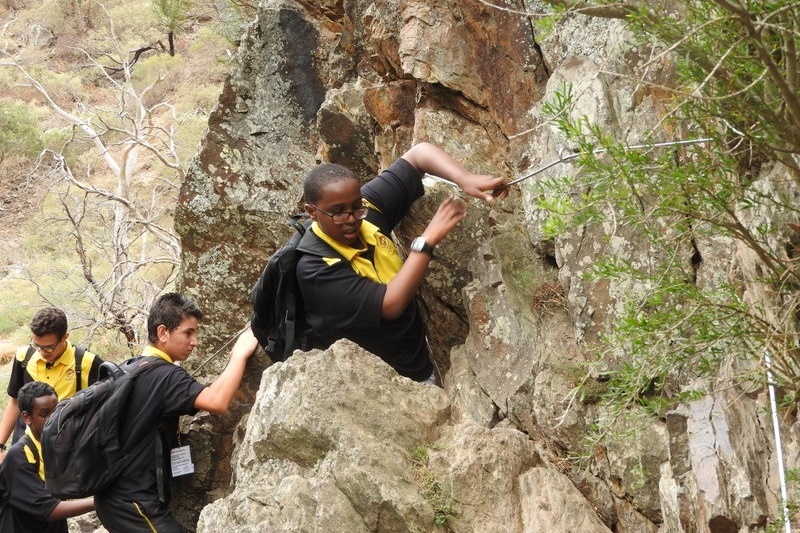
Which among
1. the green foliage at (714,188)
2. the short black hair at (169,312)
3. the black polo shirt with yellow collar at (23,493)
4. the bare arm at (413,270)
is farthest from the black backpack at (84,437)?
the green foliage at (714,188)

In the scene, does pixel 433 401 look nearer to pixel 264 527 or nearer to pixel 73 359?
pixel 264 527

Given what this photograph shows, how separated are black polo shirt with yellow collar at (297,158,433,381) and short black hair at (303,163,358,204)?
0.83ft

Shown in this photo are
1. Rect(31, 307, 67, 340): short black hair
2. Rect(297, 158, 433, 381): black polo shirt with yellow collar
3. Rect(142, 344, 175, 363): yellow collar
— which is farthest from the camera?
Rect(31, 307, 67, 340): short black hair

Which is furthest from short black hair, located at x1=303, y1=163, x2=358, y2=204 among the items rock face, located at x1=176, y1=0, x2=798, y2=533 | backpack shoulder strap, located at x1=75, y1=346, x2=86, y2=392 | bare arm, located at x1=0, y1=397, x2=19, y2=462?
bare arm, located at x1=0, y1=397, x2=19, y2=462

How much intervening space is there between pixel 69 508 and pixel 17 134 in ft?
75.5

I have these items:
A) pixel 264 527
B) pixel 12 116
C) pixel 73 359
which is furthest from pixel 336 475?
pixel 12 116

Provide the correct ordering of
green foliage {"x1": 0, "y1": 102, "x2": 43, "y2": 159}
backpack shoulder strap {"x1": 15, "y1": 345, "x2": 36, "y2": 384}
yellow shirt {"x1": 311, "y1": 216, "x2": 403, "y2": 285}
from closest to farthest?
yellow shirt {"x1": 311, "y1": 216, "x2": 403, "y2": 285} → backpack shoulder strap {"x1": 15, "y1": 345, "x2": 36, "y2": 384} → green foliage {"x1": 0, "y1": 102, "x2": 43, "y2": 159}

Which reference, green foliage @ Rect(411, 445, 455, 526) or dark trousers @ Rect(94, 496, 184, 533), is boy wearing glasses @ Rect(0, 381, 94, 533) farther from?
green foliage @ Rect(411, 445, 455, 526)

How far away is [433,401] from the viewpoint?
4.71 m

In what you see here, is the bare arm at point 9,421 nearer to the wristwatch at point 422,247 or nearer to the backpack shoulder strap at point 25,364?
Result: the backpack shoulder strap at point 25,364

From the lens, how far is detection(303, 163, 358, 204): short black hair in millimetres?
5156

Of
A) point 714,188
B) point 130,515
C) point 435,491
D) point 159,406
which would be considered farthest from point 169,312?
point 714,188

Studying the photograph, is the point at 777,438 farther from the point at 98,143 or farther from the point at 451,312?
the point at 98,143

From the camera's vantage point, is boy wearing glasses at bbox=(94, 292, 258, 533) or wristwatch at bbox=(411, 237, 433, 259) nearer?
wristwatch at bbox=(411, 237, 433, 259)
